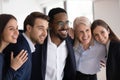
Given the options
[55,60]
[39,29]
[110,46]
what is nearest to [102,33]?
[110,46]

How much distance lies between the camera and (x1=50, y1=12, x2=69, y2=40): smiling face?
7.57 feet

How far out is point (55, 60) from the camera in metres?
2.43

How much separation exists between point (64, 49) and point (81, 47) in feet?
0.61

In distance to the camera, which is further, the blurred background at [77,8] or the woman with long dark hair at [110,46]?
the blurred background at [77,8]

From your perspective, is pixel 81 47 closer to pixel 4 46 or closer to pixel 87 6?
pixel 4 46

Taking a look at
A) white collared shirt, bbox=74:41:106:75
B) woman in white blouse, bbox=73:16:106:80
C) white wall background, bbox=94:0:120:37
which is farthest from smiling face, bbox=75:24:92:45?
white wall background, bbox=94:0:120:37

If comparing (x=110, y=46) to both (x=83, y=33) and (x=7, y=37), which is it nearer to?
(x=83, y=33)

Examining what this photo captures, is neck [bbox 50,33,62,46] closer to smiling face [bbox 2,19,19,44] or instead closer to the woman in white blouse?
the woman in white blouse

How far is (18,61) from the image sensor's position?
1.95 m

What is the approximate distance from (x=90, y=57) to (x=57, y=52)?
37 cm

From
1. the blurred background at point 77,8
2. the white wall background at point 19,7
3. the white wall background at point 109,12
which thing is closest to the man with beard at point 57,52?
the blurred background at point 77,8

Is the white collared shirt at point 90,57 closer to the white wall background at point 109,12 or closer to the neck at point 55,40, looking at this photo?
the neck at point 55,40

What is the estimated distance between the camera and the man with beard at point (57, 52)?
2.32m

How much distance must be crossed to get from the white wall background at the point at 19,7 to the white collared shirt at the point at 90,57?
279 centimetres
